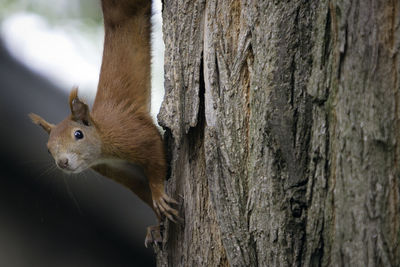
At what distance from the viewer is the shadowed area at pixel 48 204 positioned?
279 centimetres

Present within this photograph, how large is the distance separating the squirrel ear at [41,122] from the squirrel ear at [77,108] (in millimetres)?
143

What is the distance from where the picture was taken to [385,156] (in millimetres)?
1521

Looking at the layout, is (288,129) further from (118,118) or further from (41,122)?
(41,122)

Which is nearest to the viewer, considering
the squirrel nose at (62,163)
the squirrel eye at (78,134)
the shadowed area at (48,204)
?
the shadowed area at (48,204)

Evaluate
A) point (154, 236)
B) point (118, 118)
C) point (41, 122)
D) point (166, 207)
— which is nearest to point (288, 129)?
point (166, 207)

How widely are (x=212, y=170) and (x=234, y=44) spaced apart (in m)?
0.44

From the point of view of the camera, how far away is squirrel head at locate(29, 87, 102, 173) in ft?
9.60

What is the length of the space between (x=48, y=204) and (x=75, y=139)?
37 centimetres

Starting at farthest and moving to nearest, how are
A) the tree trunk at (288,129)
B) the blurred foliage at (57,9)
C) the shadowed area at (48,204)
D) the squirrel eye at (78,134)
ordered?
the blurred foliage at (57,9) < the squirrel eye at (78,134) < the shadowed area at (48,204) < the tree trunk at (288,129)

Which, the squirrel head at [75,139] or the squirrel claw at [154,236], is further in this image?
the squirrel head at [75,139]

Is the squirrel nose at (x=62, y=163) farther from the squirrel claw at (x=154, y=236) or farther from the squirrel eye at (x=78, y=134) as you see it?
the squirrel claw at (x=154, y=236)

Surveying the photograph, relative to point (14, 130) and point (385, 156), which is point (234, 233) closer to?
point (385, 156)

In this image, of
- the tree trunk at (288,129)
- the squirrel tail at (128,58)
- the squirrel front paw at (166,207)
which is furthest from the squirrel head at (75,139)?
the tree trunk at (288,129)

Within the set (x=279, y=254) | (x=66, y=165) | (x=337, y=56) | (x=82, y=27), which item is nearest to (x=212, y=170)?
(x=279, y=254)
